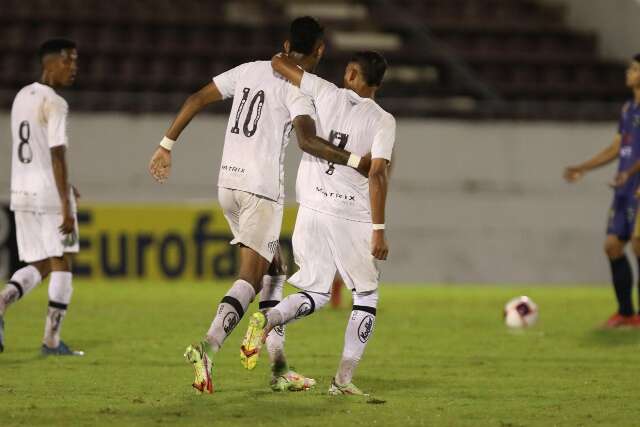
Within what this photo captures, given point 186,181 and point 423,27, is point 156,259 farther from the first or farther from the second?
point 423,27

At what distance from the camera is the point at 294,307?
6.28 meters

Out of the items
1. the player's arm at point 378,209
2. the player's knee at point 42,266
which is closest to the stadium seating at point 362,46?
the player's knee at point 42,266

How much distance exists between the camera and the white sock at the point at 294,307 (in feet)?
20.2

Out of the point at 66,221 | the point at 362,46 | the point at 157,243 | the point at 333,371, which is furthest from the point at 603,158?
the point at 362,46

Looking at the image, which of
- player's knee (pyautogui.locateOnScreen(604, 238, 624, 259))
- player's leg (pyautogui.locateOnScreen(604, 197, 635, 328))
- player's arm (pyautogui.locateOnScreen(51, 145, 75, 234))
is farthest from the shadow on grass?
player's arm (pyautogui.locateOnScreen(51, 145, 75, 234))

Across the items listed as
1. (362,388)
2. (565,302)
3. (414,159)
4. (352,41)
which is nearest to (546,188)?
(414,159)

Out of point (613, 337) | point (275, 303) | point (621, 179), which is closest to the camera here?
point (275, 303)

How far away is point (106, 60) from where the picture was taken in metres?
18.2

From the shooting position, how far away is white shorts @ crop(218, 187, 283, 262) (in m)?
6.47

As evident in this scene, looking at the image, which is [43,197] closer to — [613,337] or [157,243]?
[613,337]

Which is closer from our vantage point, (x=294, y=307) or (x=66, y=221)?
(x=294, y=307)

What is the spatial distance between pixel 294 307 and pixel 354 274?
0.35m

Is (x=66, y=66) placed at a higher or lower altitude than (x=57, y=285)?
higher

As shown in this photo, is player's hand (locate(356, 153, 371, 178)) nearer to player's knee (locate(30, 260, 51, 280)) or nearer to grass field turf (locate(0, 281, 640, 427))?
grass field turf (locate(0, 281, 640, 427))
